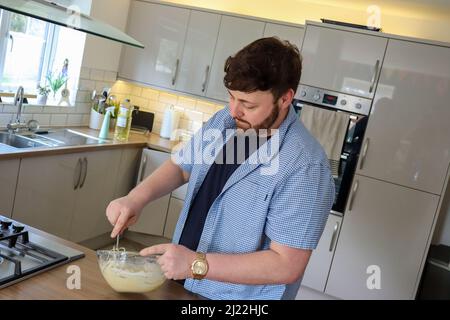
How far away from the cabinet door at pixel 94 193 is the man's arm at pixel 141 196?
Answer: 1.65 m

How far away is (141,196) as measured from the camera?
1466mm

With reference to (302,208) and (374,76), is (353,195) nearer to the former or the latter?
(374,76)

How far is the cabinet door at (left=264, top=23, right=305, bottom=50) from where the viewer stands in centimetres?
359

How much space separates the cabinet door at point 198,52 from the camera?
3.81 m

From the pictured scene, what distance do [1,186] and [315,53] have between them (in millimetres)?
2146

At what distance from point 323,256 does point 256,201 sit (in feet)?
7.47

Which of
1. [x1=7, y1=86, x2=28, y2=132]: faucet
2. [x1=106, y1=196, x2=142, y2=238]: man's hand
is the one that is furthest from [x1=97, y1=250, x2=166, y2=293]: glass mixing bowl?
[x1=7, y1=86, x2=28, y2=132]: faucet

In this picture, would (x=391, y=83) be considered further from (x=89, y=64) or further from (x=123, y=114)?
(x=89, y=64)

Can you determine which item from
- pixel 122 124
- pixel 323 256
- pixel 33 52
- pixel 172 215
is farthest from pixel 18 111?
pixel 323 256

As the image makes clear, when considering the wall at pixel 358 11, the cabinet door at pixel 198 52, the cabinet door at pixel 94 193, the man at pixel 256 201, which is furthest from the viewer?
the cabinet door at pixel 198 52

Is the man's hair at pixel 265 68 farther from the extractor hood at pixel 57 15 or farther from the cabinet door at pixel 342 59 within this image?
the cabinet door at pixel 342 59

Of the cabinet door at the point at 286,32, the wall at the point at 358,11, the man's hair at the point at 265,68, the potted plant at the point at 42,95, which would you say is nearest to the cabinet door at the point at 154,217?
the potted plant at the point at 42,95

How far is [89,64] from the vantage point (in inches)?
148

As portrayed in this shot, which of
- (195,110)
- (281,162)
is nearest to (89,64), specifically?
(195,110)
